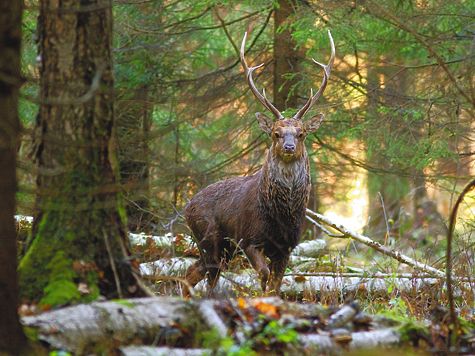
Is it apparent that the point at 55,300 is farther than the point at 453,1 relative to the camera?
No

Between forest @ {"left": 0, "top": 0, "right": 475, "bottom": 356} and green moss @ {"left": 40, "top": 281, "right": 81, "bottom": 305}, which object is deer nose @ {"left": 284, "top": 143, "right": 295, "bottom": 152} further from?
green moss @ {"left": 40, "top": 281, "right": 81, "bottom": 305}

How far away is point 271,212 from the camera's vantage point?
621 centimetres

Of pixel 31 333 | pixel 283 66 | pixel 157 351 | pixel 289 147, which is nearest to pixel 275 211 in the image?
pixel 289 147

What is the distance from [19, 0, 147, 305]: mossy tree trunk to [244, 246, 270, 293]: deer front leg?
2.61 metres

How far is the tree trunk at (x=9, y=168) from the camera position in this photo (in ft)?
7.79

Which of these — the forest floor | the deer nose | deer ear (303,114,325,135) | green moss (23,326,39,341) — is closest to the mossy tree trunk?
the forest floor

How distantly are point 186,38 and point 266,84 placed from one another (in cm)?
205

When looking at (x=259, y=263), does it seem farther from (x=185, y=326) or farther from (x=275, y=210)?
(x=185, y=326)

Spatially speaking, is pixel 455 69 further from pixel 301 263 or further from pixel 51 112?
pixel 51 112

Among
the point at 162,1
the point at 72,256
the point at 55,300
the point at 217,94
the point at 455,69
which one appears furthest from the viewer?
the point at 217,94

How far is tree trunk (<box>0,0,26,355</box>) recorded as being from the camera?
237 centimetres

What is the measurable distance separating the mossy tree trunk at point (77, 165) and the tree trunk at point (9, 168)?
84 cm

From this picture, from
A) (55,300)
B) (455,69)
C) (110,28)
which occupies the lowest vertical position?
(55,300)

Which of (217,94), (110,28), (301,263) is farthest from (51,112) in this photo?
(217,94)
